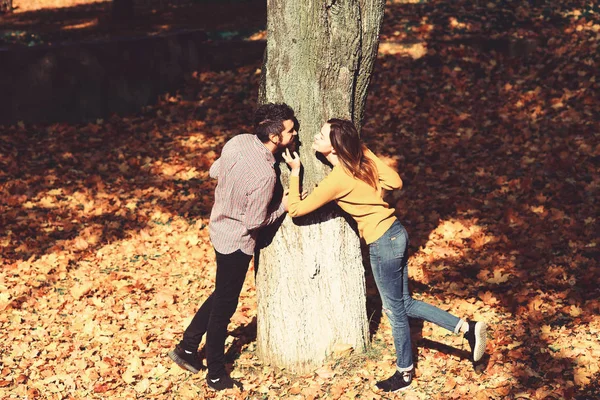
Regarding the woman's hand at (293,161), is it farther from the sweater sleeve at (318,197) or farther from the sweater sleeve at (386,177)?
the sweater sleeve at (386,177)

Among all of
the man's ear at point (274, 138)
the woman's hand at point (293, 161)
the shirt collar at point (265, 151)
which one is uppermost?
the man's ear at point (274, 138)

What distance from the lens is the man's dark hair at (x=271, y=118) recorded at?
4.45m

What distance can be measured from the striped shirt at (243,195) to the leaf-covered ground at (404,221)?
49.1 inches

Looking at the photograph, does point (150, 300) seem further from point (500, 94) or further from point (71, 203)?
point (500, 94)

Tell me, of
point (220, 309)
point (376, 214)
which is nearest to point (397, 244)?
point (376, 214)

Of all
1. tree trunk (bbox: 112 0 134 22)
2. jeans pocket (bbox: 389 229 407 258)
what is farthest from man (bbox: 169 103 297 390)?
tree trunk (bbox: 112 0 134 22)

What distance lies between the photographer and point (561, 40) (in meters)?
11.4

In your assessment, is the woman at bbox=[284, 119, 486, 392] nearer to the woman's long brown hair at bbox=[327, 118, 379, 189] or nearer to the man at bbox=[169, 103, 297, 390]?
the woman's long brown hair at bbox=[327, 118, 379, 189]

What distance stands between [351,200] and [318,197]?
0.82ft

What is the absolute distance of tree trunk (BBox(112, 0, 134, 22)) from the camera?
53.6 feet

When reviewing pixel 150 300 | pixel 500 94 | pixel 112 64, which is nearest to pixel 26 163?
pixel 112 64

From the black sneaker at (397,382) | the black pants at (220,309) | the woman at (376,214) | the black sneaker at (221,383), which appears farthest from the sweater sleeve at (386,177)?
the black sneaker at (221,383)

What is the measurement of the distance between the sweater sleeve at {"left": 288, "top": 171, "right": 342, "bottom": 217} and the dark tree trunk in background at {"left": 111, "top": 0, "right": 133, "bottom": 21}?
13289 millimetres

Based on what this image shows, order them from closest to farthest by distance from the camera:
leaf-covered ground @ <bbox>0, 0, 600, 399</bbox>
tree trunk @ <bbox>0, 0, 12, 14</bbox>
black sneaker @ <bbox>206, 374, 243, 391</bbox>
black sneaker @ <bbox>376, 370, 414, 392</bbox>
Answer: black sneaker @ <bbox>376, 370, 414, 392</bbox> → black sneaker @ <bbox>206, 374, 243, 391</bbox> → leaf-covered ground @ <bbox>0, 0, 600, 399</bbox> → tree trunk @ <bbox>0, 0, 12, 14</bbox>
